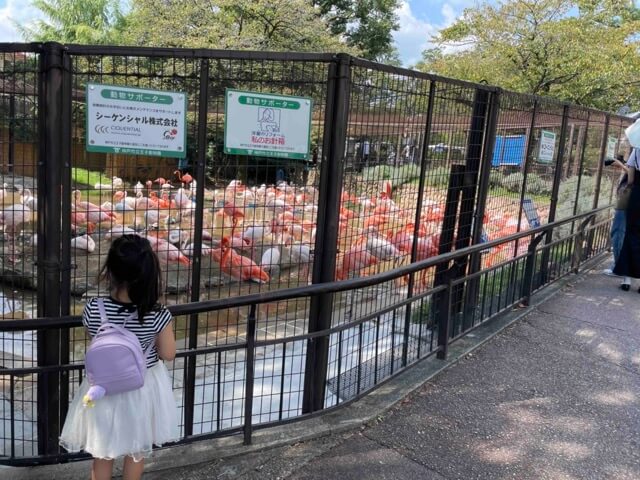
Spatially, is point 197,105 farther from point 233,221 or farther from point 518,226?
point 518,226

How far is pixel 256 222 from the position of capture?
3.82 m

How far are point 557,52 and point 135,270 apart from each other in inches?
648

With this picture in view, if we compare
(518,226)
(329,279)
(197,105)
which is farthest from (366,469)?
(518,226)

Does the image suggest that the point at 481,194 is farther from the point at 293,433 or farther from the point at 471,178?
the point at 293,433

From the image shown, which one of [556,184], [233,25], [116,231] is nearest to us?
[116,231]

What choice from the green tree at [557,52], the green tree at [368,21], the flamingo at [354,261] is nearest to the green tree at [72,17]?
the green tree at [368,21]

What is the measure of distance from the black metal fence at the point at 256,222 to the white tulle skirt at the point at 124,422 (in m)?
0.38

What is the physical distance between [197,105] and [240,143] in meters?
0.31

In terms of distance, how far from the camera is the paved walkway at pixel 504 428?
123 inches

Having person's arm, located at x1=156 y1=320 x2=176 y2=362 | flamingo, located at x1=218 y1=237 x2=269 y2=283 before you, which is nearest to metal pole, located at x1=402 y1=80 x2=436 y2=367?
flamingo, located at x1=218 y1=237 x2=269 y2=283

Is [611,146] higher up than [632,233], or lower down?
higher up

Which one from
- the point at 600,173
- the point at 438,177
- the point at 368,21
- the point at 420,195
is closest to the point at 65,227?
the point at 420,195

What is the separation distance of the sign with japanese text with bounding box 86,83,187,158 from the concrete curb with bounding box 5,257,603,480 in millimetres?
1651

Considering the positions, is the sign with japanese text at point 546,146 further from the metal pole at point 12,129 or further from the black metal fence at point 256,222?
the metal pole at point 12,129
